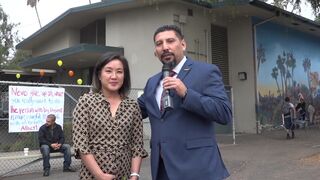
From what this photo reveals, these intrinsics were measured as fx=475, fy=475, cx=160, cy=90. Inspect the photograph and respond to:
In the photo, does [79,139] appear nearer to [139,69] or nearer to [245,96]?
[139,69]

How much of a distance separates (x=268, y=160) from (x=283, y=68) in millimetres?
11932

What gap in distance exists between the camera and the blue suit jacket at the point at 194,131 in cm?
308

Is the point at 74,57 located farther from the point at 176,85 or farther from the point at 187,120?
the point at 176,85

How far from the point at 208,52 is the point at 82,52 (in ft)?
16.0

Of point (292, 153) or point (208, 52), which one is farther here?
point (208, 52)

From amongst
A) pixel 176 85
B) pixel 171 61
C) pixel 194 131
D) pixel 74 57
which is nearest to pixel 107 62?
pixel 171 61

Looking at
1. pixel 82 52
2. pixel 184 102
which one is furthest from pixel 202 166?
pixel 82 52

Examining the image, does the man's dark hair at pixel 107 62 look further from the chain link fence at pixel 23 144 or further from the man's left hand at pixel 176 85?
the chain link fence at pixel 23 144

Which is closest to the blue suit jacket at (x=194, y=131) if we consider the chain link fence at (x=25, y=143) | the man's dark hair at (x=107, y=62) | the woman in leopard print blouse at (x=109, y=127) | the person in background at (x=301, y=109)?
the woman in leopard print blouse at (x=109, y=127)

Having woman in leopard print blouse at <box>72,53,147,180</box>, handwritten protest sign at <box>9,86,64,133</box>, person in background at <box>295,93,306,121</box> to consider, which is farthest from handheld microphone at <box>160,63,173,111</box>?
person in background at <box>295,93,306,121</box>

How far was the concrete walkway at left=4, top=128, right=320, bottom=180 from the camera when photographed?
9547 millimetres

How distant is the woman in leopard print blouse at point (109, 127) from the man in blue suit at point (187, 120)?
150mm

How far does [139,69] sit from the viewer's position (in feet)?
59.4

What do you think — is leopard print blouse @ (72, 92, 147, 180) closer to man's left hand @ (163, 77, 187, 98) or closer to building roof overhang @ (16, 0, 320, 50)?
man's left hand @ (163, 77, 187, 98)
